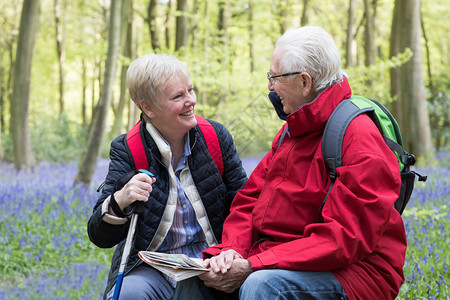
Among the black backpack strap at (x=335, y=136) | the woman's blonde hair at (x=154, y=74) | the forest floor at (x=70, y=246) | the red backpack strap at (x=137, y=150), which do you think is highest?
the woman's blonde hair at (x=154, y=74)

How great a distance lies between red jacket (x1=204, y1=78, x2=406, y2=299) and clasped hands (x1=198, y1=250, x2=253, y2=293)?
0.21ft

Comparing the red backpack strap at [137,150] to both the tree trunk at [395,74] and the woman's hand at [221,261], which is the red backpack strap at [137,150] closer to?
the woman's hand at [221,261]

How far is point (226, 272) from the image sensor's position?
2.52m

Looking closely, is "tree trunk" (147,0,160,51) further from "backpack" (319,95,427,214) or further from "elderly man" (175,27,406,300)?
"backpack" (319,95,427,214)

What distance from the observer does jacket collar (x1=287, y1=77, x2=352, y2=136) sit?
2484 mm

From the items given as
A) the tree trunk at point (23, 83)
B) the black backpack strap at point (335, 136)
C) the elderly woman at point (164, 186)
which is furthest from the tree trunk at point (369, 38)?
the black backpack strap at point (335, 136)

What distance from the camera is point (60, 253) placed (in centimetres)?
602

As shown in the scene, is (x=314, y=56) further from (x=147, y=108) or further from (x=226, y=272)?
(x=226, y=272)

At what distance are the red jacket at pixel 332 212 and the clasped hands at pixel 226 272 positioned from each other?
0.21ft

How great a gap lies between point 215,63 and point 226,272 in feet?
34.4

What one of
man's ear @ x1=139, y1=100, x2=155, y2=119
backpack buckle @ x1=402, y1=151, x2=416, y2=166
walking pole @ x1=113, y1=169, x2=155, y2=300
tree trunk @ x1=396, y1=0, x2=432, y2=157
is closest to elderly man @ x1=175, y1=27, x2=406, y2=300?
backpack buckle @ x1=402, y1=151, x2=416, y2=166

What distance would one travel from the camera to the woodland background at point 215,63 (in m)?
10.6

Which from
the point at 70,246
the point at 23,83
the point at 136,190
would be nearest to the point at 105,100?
the point at 70,246

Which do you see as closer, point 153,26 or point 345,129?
point 345,129
